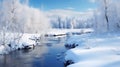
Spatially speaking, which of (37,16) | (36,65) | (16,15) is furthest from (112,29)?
(37,16)

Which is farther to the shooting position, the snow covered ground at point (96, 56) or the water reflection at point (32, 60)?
the water reflection at point (32, 60)

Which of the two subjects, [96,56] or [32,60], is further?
[32,60]

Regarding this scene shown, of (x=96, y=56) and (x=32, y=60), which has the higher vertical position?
(x=96, y=56)

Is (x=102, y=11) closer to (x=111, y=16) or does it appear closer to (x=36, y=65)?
(x=111, y=16)

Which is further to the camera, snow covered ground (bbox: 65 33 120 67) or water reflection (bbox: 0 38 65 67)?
water reflection (bbox: 0 38 65 67)

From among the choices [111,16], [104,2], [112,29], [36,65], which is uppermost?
[104,2]

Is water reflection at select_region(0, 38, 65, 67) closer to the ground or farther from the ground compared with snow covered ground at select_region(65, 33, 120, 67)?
closer to the ground

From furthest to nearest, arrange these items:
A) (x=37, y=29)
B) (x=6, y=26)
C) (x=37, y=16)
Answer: (x=37, y=16)
(x=37, y=29)
(x=6, y=26)

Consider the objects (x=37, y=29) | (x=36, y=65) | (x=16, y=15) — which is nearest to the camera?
(x=36, y=65)

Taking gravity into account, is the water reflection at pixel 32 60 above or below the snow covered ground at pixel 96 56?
below

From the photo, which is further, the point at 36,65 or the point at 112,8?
the point at 112,8

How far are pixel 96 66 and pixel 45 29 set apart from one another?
2915 inches

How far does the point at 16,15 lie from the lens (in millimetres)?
36344

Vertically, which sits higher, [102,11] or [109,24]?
[102,11]
